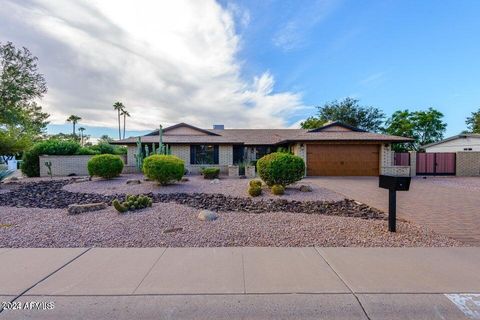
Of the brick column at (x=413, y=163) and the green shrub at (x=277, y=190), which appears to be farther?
the brick column at (x=413, y=163)

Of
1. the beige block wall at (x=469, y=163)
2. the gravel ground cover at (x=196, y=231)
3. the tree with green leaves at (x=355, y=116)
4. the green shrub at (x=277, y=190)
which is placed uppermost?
the tree with green leaves at (x=355, y=116)

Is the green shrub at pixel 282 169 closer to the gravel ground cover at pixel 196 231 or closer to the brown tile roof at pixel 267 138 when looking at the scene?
the gravel ground cover at pixel 196 231

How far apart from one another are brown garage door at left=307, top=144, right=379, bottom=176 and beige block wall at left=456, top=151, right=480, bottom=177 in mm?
7912

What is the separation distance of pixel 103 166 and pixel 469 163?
27.0 metres

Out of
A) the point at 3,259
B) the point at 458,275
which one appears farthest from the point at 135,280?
the point at 458,275

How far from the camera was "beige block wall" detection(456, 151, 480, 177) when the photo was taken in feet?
66.0

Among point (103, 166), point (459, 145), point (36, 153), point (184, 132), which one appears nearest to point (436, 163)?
point (459, 145)

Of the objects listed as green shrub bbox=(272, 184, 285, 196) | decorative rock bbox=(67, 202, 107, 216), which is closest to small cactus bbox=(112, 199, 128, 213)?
decorative rock bbox=(67, 202, 107, 216)

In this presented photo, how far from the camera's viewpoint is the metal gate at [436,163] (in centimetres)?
2041

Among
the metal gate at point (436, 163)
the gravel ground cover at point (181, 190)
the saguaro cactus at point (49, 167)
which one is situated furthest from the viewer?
the metal gate at point (436, 163)

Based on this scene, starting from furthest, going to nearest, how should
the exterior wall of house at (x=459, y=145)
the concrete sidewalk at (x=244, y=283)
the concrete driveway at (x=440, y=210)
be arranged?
the exterior wall of house at (x=459, y=145)
the concrete driveway at (x=440, y=210)
the concrete sidewalk at (x=244, y=283)

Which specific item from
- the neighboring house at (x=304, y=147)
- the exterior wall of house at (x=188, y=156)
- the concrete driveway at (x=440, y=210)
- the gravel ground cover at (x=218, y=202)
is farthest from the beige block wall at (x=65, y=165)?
the concrete driveway at (x=440, y=210)

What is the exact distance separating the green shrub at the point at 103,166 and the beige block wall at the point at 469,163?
25775mm

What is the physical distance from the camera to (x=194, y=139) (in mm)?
21328
